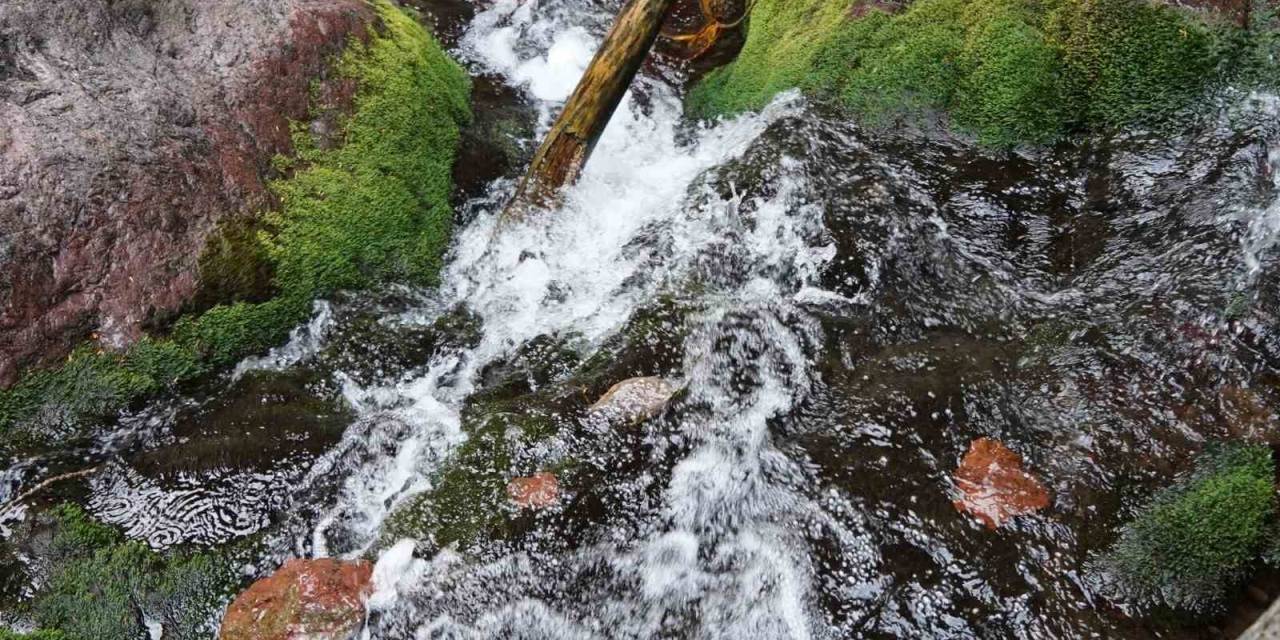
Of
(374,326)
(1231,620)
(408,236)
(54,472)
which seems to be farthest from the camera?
(408,236)

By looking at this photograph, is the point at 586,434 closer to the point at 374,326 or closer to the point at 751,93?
the point at 374,326

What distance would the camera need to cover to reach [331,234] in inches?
181

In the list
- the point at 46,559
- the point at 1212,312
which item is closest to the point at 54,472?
the point at 46,559

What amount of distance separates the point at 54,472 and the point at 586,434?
248 cm

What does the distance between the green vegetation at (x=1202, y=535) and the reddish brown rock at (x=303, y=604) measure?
314cm

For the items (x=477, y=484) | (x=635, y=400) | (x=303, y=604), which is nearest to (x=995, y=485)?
(x=635, y=400)

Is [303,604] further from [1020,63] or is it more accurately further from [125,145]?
[1020,63]

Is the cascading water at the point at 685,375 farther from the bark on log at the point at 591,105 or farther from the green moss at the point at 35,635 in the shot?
the green moss at the point at 35,635

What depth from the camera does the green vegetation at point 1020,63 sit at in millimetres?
4746

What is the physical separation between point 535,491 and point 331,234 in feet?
7.06

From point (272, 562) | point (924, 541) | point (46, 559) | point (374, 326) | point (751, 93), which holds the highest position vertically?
point (751, 93)

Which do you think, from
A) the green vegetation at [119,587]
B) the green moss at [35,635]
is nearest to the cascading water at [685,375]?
the green vegetation at [119,587]

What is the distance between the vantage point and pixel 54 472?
3.58 m

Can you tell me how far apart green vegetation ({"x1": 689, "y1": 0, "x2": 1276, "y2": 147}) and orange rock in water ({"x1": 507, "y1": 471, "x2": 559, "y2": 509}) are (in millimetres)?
3474
